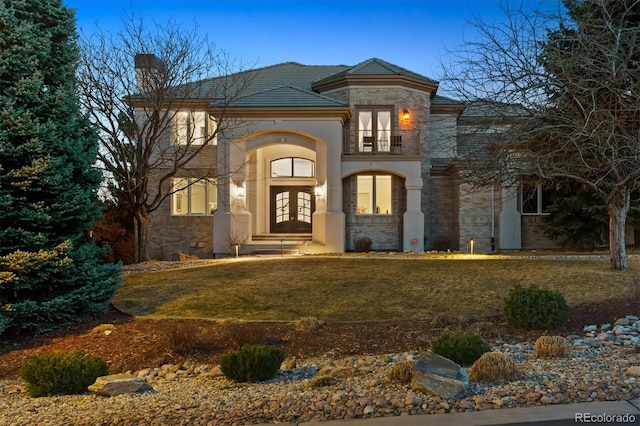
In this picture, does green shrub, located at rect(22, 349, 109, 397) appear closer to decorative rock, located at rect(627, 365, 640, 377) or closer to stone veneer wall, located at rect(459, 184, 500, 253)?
decorative rock, located at rect(627, 365, 640, 377)

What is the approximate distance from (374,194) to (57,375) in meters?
17.9

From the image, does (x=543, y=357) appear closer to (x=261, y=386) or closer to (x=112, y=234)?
(x=261, y=386)

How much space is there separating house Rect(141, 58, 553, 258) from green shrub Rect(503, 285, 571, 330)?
12.7 meters

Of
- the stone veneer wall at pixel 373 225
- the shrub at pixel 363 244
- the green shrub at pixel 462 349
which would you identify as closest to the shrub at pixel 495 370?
the green shrub at pixel 462 349

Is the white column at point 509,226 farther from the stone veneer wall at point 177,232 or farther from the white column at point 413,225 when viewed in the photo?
the stone veneer wall at point 177,232

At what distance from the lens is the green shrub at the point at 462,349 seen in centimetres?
655

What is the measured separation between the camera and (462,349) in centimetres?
656

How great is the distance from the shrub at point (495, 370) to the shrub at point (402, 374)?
0.67 metres

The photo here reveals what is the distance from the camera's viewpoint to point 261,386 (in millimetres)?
6090

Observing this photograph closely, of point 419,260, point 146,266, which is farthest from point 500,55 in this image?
point 146,266

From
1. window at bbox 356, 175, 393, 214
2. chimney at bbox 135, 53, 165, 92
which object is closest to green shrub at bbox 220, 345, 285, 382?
chimney at bbox 135, 53, 165, 92

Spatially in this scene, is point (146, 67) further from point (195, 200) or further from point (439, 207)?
point (439, 207)

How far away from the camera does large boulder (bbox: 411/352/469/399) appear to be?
5.07 metres

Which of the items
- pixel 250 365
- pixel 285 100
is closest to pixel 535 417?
pixel 250 365
